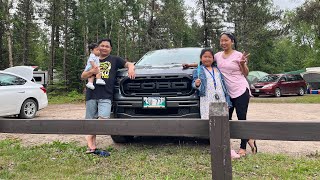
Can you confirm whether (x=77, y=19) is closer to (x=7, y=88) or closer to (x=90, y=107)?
(x=7, y=88)

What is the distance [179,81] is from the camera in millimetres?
5266

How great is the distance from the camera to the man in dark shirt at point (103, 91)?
5.14m

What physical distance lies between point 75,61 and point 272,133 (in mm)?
27707

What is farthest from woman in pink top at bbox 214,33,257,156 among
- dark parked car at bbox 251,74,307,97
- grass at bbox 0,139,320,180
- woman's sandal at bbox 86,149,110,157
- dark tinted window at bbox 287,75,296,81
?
dark tinted window at bbox 287,75,296,81

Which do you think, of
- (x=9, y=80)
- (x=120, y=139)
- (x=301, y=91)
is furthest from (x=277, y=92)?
(x=120, y=139)

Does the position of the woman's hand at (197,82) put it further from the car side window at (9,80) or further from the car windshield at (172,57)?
the car side window at (9,80)

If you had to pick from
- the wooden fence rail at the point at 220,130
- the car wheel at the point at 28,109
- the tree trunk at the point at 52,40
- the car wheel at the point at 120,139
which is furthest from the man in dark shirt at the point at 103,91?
the tree trunk at the point at 52,40

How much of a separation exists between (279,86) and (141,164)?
1920cm

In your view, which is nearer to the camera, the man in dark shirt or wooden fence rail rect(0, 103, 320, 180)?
wooden fence rail rect(0, 103, 320, 180)

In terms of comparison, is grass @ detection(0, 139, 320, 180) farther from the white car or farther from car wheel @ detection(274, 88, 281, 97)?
car wheel @ detection(274, 88, 281, 97)

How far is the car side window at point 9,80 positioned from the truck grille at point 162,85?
5.56 metres

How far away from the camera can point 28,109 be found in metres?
10.3

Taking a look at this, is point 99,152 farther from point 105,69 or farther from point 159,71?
point 159,71

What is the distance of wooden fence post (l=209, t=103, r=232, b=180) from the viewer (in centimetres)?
253
